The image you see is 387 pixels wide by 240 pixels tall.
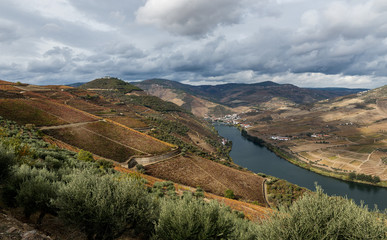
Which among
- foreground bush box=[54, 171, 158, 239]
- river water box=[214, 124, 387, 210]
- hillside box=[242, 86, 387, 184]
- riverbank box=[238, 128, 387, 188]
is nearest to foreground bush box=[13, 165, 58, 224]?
foreground bush box=[54, 171, 158, 239]

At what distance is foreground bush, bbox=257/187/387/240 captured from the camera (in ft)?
25.3

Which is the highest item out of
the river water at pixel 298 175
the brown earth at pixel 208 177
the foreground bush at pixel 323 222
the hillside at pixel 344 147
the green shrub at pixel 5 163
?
the green shrub at pixel 5 163

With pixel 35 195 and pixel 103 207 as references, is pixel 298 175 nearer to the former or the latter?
pixel 103 207

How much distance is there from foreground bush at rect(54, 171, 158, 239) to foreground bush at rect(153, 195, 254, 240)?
4.68 ft

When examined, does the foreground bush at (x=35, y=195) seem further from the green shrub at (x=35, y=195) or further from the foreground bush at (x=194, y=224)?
the foreground bush at (x=194, y=224)

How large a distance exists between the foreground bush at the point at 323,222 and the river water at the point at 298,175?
6177cm

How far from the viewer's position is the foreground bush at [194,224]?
917 centimetres

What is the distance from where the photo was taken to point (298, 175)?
98.6 m

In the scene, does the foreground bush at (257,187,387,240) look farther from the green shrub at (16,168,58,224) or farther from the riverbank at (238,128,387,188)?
the riverbank at (238,128,387,188)

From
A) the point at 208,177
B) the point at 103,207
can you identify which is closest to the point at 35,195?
the point at 103,207

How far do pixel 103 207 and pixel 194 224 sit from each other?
4.75 metres

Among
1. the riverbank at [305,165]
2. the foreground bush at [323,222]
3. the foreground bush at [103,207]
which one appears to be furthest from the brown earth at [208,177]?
the riverbank at [305,165]

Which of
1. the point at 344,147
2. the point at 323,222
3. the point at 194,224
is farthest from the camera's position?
the point at 344,147

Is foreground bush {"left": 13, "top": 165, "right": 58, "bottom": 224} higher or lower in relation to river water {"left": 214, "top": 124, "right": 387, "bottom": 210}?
higher
